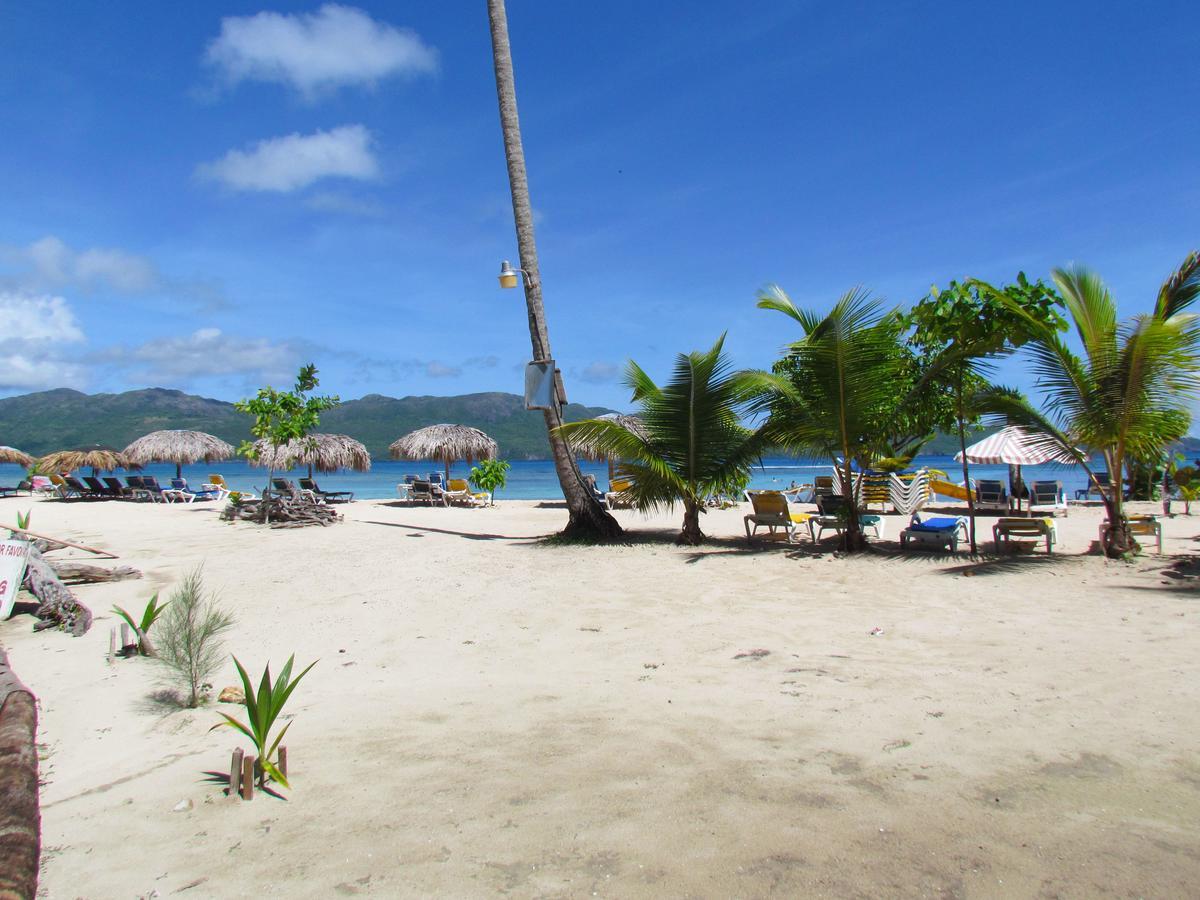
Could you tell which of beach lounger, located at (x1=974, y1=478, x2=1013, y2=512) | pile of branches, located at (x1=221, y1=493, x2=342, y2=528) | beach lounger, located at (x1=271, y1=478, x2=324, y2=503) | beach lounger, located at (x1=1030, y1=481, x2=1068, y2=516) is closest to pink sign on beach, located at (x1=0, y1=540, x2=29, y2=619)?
pile of branches, located at (x1=221, y1=493, x2=342, y2=528)

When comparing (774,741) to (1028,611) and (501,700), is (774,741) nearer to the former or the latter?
(501,700)

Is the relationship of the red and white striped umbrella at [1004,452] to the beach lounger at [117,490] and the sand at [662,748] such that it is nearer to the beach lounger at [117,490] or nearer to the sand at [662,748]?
the sand at [662,748]

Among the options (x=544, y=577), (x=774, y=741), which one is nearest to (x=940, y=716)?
(x=774, y=741)

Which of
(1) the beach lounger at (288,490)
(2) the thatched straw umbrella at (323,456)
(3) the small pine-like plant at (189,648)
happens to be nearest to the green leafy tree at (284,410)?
(1) the beach lounger at (288,490)

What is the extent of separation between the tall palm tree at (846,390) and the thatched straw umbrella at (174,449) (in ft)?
71.4

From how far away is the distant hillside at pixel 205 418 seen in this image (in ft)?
380

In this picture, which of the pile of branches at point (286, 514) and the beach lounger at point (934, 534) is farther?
the pile of branches at point (286, 514)

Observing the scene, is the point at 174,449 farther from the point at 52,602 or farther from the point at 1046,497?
the point at 1046,497

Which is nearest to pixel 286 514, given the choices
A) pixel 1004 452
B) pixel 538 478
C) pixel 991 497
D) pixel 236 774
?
pixel 236 774

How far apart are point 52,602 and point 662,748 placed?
5.25 m

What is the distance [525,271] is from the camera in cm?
1070

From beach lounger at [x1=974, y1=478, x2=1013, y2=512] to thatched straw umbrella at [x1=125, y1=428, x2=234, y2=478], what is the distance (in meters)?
22.4

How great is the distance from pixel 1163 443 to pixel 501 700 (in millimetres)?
7589

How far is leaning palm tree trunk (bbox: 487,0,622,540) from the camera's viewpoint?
10711 mm
